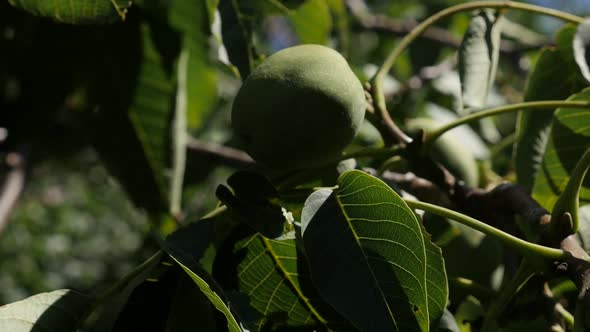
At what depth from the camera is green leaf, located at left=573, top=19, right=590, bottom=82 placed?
1463mm

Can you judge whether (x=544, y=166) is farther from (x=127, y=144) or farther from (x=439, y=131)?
(x=127, y=144)

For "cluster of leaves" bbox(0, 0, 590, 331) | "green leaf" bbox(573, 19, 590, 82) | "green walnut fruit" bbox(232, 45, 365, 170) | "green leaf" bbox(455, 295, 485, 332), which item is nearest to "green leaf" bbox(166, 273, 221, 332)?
"cluster of leaves" bbox(0, 0, 590, 331)

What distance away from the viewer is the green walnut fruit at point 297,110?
1.16 metres

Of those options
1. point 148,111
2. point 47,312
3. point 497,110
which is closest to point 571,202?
point 497,110

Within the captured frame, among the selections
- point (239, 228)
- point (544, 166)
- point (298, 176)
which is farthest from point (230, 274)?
point (544, 166)

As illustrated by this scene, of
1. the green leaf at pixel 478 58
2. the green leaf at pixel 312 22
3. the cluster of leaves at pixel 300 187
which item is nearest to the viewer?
the cluster of leaves at pixel 300 187

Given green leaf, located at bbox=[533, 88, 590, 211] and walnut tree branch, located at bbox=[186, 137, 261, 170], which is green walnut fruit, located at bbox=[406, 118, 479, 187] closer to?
green leaf, located at bbox=[533, 88, 590, 211]

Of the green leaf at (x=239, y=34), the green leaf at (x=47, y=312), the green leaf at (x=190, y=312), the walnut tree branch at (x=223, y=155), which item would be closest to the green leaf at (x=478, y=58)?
the green leaf at (x=239, y=34)

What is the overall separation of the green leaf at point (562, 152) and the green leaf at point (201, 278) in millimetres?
764

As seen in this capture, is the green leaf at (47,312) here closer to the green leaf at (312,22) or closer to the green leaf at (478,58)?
the green leaf at (478,58)

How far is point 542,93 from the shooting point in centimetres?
164

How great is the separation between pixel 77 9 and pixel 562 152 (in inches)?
38.7

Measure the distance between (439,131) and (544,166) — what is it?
0.30m

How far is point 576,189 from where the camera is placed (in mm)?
1175
